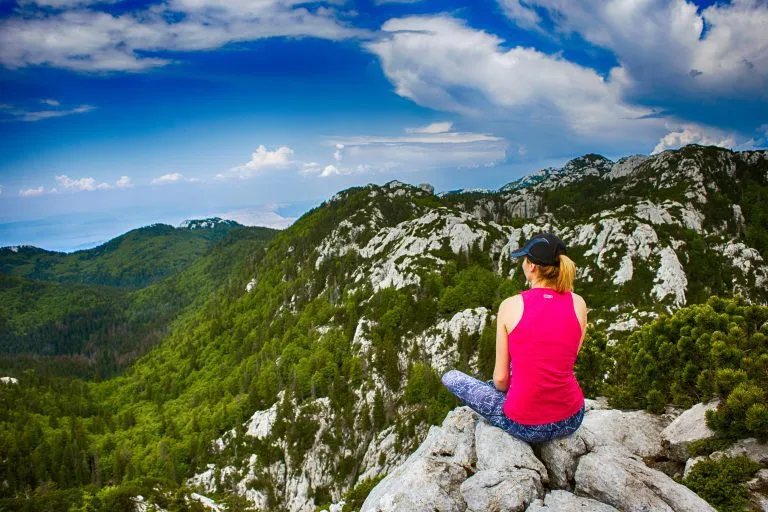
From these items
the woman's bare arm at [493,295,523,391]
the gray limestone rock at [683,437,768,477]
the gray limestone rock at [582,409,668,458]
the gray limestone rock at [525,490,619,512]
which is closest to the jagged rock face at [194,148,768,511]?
the gray limestone rock at [582,409,668,458]

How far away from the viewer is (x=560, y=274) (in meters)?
8.31

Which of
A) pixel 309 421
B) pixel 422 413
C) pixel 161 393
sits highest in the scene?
pixel 422 413

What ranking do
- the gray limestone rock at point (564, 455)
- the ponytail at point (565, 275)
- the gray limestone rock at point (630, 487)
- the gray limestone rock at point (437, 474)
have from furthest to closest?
the gray limestone rock at point (564, 455) < the gray limestone rock at point (437, 474) < the ponytail at point (565, 275) < the gray limestone rock at point (630, 487)

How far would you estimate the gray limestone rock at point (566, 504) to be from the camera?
27.1 ft

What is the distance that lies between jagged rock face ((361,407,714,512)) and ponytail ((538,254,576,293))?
13.4ft

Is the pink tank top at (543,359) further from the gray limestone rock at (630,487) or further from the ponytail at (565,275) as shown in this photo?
the gray limestone rock at (630,487)

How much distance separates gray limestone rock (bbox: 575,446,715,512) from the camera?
8180 millimetres

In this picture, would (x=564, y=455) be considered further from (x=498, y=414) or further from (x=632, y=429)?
(x=632, y=429)

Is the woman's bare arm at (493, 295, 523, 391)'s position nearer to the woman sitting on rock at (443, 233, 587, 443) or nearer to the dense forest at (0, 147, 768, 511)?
the woman sitting on rock at (443, 233, 587, 443)

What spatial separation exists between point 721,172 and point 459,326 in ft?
517

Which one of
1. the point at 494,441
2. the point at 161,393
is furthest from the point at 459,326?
the point at 161,393

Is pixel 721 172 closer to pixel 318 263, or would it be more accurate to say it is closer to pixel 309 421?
pixel 318 263

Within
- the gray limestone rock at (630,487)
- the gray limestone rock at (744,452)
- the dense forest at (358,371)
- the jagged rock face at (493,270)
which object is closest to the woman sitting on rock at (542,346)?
the gray limestone rock at (630,487)

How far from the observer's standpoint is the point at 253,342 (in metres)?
166
